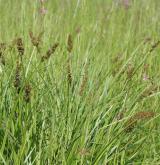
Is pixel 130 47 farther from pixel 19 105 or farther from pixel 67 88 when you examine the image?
pixel 19 105

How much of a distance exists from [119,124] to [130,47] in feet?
4.92

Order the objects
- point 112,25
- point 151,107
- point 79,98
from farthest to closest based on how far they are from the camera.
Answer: point 112,25
point 151,107
point 79,98

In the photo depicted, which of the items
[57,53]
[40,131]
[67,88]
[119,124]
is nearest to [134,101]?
[119,124]

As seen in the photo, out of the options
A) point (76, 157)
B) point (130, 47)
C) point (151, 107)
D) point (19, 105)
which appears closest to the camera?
point (76, 157)

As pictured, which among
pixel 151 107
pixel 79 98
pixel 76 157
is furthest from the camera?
pixel 151 107

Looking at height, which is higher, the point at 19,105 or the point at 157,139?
the point at 19,105

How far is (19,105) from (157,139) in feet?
2.10

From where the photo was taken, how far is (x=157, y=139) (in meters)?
1.81

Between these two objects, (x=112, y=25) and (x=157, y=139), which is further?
(x=112, y=25)

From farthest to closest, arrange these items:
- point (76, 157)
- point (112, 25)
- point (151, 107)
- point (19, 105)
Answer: point (112, 25)
point (151, 107)
point (19, 105)
point (76, 157)

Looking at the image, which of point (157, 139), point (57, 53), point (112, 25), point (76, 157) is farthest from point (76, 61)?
point (112, 25)

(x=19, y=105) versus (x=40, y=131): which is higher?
(x=19, y=105)

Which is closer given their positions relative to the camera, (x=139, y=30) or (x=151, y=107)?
(x=151, y=107)

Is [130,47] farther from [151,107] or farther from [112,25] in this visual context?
[151,107]
